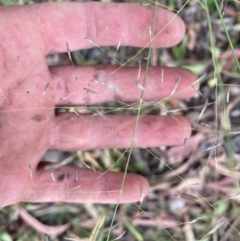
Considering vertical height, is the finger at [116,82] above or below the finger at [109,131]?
above

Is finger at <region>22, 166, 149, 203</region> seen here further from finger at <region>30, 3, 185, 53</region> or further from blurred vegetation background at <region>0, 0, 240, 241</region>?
finger at <region>30, 3, 185, 53</region>

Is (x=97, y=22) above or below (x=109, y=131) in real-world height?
above

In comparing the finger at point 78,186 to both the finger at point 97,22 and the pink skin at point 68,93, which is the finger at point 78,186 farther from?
the finger at point 97,22

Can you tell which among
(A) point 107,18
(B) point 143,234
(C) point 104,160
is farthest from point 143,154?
(A) point 107,18

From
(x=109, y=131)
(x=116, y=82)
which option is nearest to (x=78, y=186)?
(x=109, y=131)

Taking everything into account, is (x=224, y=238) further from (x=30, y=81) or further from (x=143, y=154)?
(x=30, y=81)

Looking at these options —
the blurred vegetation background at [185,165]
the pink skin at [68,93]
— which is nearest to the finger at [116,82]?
the pink skin at [68,93]

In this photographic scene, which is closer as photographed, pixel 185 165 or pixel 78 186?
pixel 78 186

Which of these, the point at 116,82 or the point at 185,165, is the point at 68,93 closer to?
the point at 116,82
